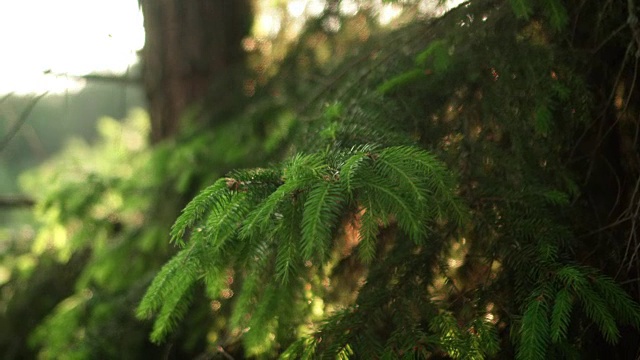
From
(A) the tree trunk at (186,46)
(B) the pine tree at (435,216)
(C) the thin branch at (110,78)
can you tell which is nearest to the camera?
(B) the pine tree at (435,216)

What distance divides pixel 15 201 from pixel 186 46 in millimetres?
1461

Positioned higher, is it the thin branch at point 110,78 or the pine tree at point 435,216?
the thin branch at point 110,78

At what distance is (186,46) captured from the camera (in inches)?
147

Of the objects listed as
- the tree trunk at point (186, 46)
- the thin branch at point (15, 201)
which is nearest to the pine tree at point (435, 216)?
the tree trunk at point (186, 46)

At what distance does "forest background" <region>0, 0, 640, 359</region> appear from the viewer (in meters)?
1.32

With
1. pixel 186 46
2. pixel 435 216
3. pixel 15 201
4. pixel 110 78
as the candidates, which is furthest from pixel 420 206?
pixel 15 201

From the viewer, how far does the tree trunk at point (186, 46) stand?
372 cm

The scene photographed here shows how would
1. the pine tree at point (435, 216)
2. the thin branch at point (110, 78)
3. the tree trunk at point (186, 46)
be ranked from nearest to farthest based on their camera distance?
the pine tree at point (435, 216) → the thin branch at point (110, 78) → the tree trunk at point (186, 46)

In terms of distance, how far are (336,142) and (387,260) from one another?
0.36m

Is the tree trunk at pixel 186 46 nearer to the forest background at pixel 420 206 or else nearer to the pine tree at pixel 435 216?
the forest background at pixel 420 206

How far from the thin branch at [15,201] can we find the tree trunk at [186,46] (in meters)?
0.95

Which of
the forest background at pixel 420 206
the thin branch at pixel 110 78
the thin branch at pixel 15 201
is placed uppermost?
the thin branch at pixel 110 78

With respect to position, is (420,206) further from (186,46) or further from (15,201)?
(15,201)

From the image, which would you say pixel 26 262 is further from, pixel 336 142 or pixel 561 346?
pixel 561 346
